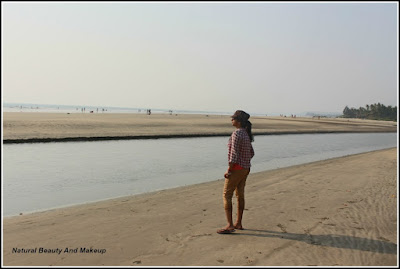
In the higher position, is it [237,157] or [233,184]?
[237,157]

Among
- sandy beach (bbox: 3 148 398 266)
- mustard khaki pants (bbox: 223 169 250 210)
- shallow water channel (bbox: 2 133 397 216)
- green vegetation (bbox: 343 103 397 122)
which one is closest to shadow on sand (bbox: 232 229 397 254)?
sandy beach (bbox: 3 148 398 266)

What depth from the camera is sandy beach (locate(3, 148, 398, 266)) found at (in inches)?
210

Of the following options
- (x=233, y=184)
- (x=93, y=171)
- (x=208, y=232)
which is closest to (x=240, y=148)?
(x=233, y=184)

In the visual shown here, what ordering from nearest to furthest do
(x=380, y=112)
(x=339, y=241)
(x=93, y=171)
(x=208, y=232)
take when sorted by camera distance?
(x=339, y=241) < (x=208, y=232) < (x=93, y=171) < (x=380, y=112)

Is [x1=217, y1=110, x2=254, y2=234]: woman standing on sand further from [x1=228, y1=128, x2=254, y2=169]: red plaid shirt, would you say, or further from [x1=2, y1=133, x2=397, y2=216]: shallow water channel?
[x1=2, y1=133, x2=397, y2=216]: shallow water channel

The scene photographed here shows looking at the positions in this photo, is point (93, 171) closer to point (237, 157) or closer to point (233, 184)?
point (233, 184)

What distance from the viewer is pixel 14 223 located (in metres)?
7.09

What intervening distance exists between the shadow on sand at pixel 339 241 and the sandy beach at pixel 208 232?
0.06ft

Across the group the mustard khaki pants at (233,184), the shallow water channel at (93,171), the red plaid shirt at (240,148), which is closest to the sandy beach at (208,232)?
the mustard khaki pants at (233,184)

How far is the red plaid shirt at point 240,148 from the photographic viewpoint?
21.1ft

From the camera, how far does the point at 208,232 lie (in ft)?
21.6

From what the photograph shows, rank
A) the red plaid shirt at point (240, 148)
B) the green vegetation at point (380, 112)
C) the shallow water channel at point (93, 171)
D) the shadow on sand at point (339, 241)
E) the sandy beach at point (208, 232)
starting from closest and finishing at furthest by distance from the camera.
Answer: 1. the sandy beach at point (208, 232)
2. the shadow on sand at point (339, 241)
3. the red plaid shirt at point (240, 148)
4. the shallow water channel at point (93, 171)
5. the green vegetation at point (380, 112)

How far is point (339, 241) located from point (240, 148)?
8.61 ft

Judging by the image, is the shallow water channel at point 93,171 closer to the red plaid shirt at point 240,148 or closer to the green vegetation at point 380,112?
the red plaid shirt at point 240,148
